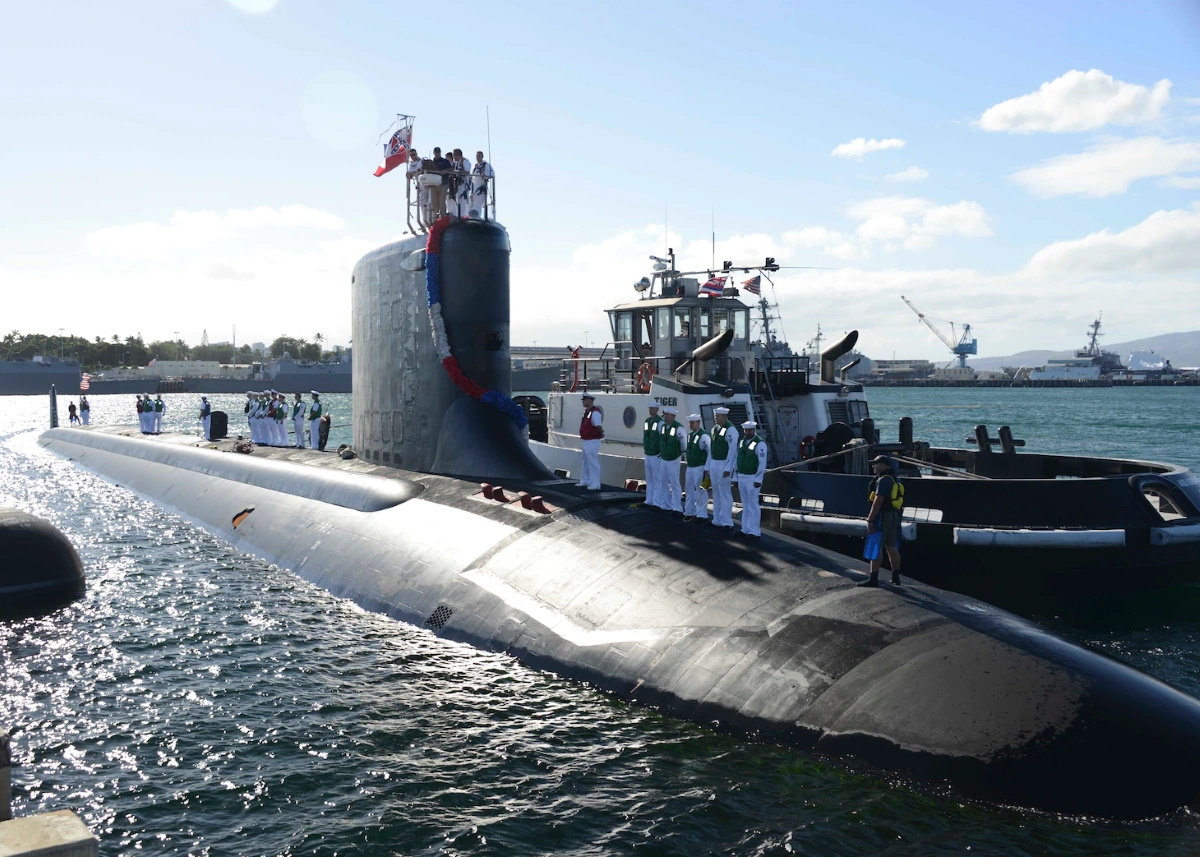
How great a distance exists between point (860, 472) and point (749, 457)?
7.39 metres

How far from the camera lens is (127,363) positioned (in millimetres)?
170500

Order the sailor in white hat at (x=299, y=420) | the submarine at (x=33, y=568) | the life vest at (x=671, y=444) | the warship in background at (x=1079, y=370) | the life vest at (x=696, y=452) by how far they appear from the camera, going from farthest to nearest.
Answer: the warship in background at (x=1079, y=370)
the sailor in white hat at (x=299, y=420)
the submarine at (x=33, y=568)
the life vest at (x=671, y=444)
the life vest at (x=696, y=452)

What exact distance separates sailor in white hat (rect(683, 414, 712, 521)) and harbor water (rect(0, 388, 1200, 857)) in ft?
10.6

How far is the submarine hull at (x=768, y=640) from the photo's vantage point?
6.79 m

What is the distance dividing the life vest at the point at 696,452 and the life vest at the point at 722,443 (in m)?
0.19

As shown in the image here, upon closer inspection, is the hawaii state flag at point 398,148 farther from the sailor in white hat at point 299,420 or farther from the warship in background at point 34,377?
the warship in background at point 34,377

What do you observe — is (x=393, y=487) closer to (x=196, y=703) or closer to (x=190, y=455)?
(x=196, y=703)

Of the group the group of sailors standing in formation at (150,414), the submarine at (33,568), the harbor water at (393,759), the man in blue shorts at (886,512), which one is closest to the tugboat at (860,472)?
the harbor water at (393,759)

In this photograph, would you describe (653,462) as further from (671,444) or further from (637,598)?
(637,598)

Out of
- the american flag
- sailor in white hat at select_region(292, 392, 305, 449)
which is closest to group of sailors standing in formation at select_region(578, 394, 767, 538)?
the american flag

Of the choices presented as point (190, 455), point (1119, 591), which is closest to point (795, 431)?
point (1119, 591)

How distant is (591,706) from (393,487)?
699 cm

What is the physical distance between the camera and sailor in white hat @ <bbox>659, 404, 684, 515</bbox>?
1323cm

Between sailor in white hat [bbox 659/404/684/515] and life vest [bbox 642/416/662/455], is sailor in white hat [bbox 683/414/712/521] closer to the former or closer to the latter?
sailor in white hat [bbox 659/404/684/515]
